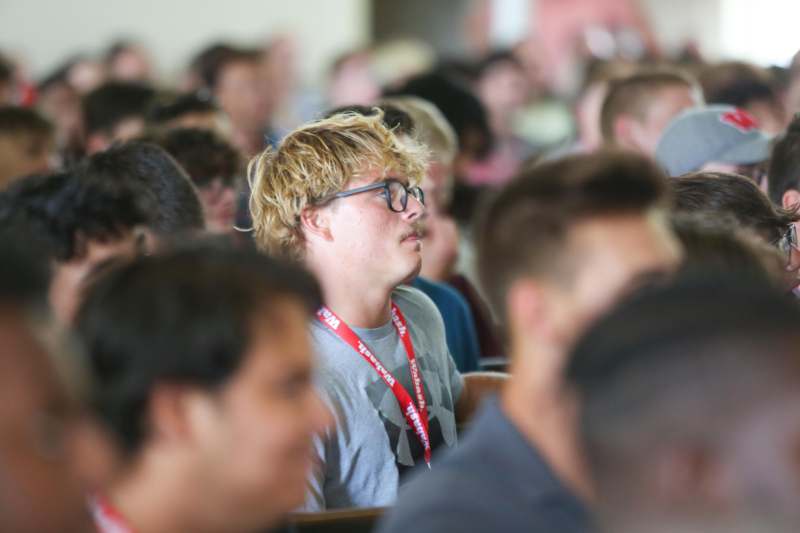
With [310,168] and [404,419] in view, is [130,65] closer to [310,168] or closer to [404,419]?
[310,168]

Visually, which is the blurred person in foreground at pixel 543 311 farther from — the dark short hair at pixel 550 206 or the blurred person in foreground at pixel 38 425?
the blurred person in foreground at pixel 38 425

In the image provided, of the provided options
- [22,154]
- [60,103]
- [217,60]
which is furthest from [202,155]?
[60,103]

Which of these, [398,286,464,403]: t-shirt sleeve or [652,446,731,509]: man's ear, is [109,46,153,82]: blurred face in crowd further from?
[652,446,731,509]: man's ear

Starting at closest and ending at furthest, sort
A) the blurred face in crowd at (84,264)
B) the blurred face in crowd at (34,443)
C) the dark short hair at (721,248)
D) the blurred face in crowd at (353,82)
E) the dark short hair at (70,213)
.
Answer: the blurred face in crowd at (34,443), the dark short hair at (721,248), the blurred face in crowd at (84,264), the dark short hair at (70,213), the blurred face in crowd at (353,82)

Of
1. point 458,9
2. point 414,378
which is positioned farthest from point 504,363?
point 458,9

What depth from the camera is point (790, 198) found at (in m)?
3.42

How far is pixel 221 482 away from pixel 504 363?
6.91ft

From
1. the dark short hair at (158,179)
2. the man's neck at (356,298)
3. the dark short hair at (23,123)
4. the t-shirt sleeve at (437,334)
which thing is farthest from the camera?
the dark short hair at (23,123)

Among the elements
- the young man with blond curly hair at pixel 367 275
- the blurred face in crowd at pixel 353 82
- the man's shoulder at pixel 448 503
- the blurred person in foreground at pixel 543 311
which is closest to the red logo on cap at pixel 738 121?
the young man with blond curly hair at pixel 367 275

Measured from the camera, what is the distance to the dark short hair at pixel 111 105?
5.63 metres

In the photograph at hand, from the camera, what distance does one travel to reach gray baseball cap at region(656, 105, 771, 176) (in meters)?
3.96

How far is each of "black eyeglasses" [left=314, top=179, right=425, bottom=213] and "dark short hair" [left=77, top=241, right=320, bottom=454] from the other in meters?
1.21

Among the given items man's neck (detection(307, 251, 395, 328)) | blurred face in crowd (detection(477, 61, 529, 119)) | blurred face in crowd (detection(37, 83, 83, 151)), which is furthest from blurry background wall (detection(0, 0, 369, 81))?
man's neck (detection(307, 251, 395, 328))

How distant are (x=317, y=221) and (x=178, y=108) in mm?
2371
